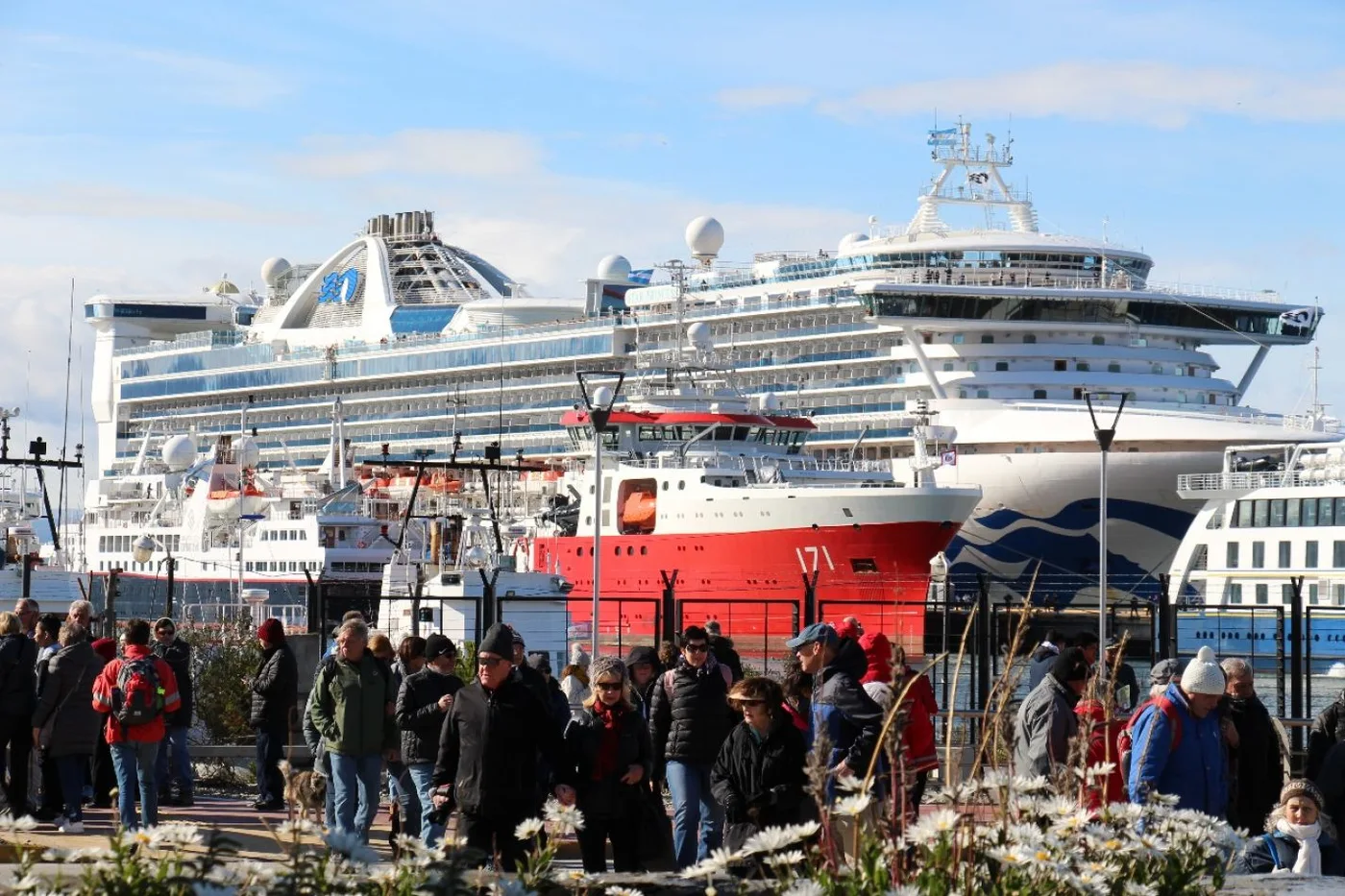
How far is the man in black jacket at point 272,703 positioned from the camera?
12.4 m

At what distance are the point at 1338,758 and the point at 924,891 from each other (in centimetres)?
369

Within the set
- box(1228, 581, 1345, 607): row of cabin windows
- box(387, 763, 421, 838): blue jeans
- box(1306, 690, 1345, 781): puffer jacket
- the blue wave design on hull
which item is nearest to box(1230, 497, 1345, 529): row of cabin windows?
box(1228, 581, 1345, 607): row of cabin windows

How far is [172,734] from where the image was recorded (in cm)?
1266

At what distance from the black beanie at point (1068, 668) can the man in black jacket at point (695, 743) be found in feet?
4.58

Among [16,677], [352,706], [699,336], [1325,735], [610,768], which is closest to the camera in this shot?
[610,768]

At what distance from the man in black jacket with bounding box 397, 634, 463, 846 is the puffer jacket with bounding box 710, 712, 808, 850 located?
6.92ft

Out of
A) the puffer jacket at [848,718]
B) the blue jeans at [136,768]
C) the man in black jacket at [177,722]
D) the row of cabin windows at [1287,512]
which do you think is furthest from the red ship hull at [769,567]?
the puffer jacket at [848,718]

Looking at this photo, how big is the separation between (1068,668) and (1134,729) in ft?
2.72

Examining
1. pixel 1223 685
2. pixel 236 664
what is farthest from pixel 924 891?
pixel 236 664

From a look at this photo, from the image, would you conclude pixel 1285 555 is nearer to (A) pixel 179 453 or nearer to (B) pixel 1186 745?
(A) pixel 179 453

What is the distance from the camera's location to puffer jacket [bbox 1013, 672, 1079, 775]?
28.2 feet

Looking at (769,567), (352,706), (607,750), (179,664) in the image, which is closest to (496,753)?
(607,750)

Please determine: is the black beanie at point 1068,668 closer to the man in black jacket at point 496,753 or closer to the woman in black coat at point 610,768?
the woman in black coat at point 610,768

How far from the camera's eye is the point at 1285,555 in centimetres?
3947
